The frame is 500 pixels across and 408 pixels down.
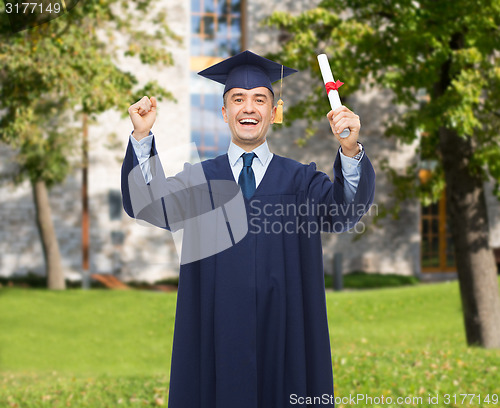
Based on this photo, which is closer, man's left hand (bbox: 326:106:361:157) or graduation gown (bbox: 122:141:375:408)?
man's left hand (bbox: 326:106:361:157)

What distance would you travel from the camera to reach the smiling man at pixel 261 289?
8.39ft

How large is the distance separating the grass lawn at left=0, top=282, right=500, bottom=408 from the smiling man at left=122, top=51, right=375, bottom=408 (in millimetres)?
3027

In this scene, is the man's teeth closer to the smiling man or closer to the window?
the smiling man

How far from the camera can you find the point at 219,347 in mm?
2584

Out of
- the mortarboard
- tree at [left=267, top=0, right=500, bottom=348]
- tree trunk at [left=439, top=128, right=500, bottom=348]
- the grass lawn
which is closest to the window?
the grass lawn


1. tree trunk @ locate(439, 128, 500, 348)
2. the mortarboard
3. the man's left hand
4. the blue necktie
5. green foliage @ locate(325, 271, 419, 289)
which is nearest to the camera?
the man's left hand

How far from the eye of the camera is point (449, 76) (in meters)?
7.81

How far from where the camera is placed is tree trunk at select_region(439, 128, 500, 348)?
8242 millimetres

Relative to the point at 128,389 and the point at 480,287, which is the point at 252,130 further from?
the point at 480,287

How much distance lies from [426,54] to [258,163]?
5.64 metres

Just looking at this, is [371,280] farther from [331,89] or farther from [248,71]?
[331,89]

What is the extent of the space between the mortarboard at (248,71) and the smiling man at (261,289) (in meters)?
0.12

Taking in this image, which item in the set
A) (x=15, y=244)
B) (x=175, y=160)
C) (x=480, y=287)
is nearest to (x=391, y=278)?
(x=480, y=287)

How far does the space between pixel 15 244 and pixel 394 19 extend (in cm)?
1327
